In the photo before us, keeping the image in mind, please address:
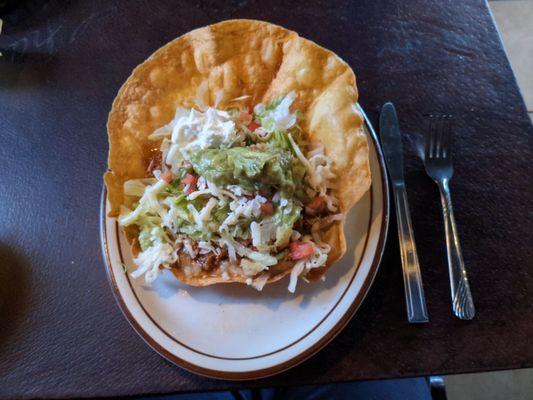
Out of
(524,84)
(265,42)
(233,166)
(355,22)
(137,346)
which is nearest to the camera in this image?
(233,166)

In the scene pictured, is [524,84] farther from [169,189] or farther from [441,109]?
[169,189]

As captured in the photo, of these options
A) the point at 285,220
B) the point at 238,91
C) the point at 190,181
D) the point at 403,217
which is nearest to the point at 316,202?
the point at 285,220

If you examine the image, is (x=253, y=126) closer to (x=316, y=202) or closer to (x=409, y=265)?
(x=316, y=202)

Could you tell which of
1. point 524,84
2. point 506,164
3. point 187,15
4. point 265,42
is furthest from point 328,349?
point 524,84

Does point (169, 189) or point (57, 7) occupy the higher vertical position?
point (57, 7)

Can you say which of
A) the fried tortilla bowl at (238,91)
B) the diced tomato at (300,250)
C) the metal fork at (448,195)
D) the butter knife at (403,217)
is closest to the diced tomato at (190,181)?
the fried tortilla bowl at (238,91)

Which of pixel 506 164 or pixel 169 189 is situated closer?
pixel 169 189

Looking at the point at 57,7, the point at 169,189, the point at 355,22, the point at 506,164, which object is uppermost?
the point at 355,22
